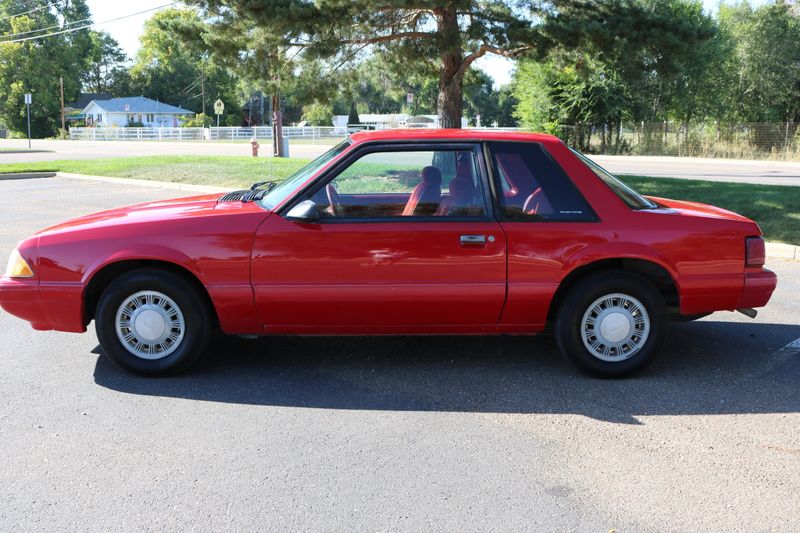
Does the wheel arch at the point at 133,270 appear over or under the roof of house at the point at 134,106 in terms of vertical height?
under

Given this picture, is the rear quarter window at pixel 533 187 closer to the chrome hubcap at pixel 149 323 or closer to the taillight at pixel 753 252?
the taillight at pixel 753 252

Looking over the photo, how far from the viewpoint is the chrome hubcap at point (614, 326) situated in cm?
479

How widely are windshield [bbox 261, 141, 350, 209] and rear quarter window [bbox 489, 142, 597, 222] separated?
1055mm

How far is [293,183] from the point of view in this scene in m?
4.93

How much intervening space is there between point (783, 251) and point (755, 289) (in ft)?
17.3

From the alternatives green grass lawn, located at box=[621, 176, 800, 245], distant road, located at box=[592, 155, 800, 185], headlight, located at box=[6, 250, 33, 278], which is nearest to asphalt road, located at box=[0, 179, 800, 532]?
headlight, located at box=[6, 250, 33, 278]

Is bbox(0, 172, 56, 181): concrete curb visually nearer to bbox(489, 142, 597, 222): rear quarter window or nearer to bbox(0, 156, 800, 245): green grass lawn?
bbox(0, 156, 800, 245): green grass lawn

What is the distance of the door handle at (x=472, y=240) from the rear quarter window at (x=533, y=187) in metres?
0.23

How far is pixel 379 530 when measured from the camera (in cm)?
309

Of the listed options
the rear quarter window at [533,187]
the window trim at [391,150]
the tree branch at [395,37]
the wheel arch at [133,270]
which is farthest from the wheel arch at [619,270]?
the tree branch at [395,37]

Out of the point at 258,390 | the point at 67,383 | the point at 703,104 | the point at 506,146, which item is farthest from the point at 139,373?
the point at 703,104

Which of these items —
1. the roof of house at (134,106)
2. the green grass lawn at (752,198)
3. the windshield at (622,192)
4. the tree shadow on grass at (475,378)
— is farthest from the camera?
the roof of house at (134,106)

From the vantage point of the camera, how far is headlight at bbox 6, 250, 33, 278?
4.73 m

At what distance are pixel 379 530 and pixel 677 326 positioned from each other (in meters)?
4.01
